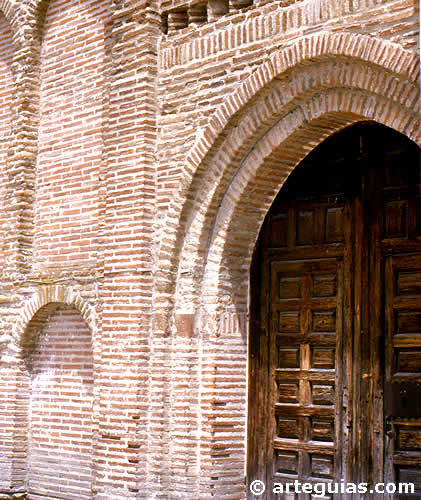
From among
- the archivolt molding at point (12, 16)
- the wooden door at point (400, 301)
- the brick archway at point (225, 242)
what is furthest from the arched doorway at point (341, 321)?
the archivolt molding at point (12, 16)

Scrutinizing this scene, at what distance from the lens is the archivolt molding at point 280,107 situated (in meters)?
5.46

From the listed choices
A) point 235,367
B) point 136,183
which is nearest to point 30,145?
point 136,183

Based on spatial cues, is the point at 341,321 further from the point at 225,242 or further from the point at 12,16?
the point at 12,16

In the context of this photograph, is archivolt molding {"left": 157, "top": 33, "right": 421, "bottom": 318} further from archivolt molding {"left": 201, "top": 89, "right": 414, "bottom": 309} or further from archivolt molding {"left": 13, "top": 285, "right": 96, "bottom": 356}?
archivolt molding {"left": 13, "top": 285, "right": 96, "bottom": 356}

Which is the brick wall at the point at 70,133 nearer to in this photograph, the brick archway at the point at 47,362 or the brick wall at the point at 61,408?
the brick archway at the point at 47,362

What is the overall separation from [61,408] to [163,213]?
2.41m

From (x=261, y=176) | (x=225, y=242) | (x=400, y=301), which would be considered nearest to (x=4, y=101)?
(x=225, y=242)

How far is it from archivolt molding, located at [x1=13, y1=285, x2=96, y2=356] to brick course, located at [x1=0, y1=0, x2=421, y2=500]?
0.8 inches

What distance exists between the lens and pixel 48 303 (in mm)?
8203

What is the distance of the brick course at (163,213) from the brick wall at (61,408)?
2 centimetres

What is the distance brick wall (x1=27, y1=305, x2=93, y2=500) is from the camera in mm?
7844

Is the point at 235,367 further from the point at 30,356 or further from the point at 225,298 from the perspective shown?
the point at 30,356

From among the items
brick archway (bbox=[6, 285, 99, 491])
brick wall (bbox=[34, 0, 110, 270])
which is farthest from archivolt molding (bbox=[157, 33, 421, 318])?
brick archway (bbox=[6, 285, 99, 491])

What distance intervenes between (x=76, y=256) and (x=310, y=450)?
290 centimetres
